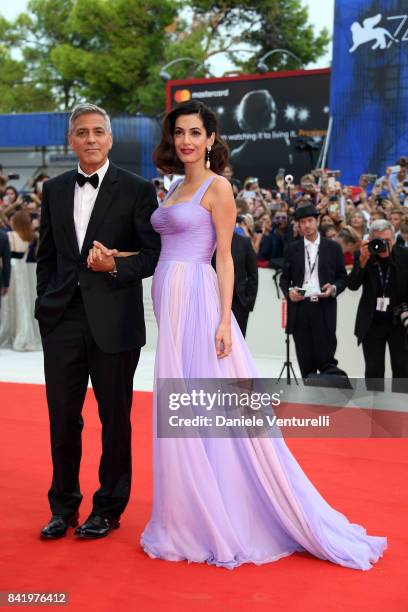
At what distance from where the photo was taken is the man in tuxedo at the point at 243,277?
7398mm

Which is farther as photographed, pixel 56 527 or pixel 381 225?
pixel 381 225

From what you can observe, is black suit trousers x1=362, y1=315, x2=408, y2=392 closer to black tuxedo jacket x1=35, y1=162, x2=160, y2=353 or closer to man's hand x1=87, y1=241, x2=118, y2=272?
black tuxedo jacket x1=35, y1=162, x2=160, y2=353

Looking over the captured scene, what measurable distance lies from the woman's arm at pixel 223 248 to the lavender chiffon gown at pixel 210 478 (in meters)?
0.04

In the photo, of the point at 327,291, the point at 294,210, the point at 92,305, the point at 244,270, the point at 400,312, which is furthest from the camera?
the point at 294,210

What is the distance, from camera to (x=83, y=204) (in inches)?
153

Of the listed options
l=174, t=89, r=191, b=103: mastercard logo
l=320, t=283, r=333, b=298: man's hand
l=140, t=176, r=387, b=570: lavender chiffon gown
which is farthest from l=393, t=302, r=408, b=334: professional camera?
l=174, t=89, r=191, b=103: mastercard logo

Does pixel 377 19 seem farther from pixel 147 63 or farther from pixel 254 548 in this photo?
pixel 147 63

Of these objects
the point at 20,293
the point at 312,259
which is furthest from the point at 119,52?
the point at 312,259

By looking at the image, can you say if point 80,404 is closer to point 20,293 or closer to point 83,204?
point 83,204

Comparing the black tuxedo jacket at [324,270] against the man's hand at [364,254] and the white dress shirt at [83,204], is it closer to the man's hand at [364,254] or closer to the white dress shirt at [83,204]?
the man's hand at [364,254]

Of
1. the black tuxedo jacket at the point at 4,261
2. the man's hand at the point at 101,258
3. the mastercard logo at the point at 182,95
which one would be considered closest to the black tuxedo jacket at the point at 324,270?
the black tuxedo jacket at the point at 4,261

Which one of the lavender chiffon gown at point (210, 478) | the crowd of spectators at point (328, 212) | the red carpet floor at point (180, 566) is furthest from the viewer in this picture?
the crowd of spectators at point (328, 212)

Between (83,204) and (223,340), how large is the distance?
2.80 ft

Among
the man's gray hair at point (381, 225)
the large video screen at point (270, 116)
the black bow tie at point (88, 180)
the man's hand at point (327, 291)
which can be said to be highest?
the large video screen at point (270, 116)
